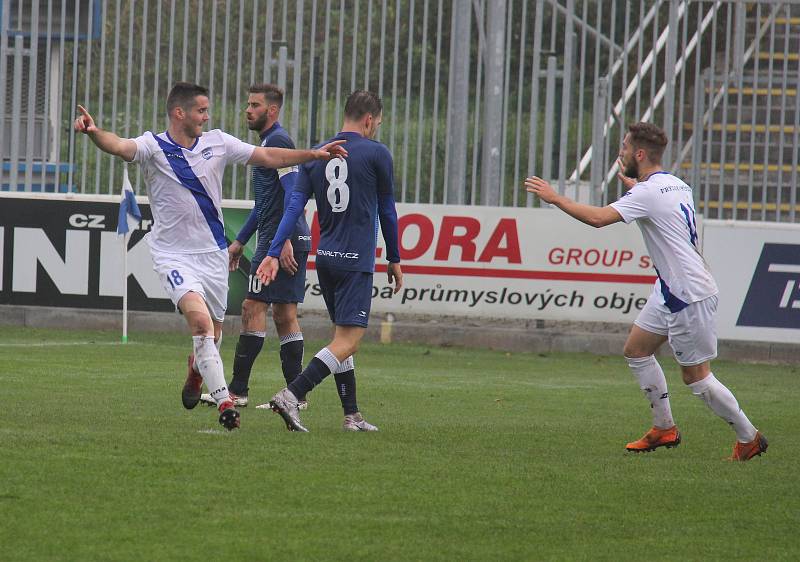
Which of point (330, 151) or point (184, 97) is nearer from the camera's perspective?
point (330, 151)

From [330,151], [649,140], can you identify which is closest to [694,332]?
[649,140]

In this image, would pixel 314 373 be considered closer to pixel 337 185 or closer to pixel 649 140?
pixel 337 185

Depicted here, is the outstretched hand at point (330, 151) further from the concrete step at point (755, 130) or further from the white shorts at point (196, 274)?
the concrete step at point (755, 130)

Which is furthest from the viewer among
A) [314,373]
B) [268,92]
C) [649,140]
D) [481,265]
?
[481,265]

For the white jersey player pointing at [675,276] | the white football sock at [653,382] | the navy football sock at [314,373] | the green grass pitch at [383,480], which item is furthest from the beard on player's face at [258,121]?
the white football sock at [653,382]

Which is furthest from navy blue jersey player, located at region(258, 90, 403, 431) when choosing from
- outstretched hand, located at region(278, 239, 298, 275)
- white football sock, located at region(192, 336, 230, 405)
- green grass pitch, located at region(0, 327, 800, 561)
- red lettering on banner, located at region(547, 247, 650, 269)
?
red lettering on banner, located at region(547, 247, 650, 269)

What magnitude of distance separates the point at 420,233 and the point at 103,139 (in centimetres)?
812

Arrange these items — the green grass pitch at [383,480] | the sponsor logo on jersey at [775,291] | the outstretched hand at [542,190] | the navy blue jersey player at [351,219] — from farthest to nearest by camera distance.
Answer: the sponsor logo on jersey at [775,291], the navy blue jersey player at [351,219], the outstretched hand at [542,190], the green grass pitch at [383,480]

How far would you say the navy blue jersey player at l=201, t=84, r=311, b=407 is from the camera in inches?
385

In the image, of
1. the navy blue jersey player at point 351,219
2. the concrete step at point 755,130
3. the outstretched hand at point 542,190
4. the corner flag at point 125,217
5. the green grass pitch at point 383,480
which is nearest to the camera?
the green grass pitch at point 383,480

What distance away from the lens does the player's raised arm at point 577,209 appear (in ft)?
24.6

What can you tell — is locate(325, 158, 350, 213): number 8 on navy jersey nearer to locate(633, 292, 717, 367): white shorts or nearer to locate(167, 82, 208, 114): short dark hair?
locate(167, 82, 208, 114): short dark hair

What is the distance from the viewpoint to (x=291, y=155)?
832 cm

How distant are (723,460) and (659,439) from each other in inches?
15.3
